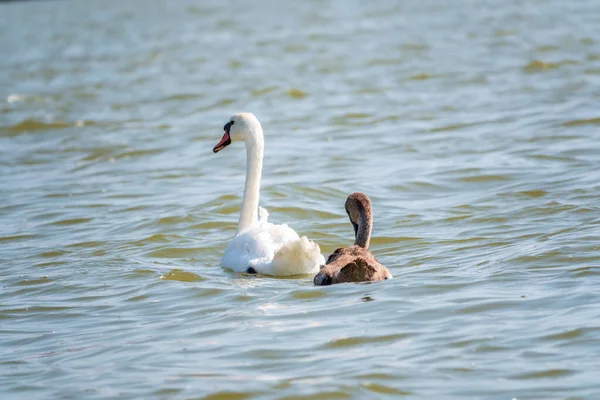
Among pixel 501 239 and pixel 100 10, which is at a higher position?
pixel 100 10

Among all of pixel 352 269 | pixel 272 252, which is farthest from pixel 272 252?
pixel 352 269

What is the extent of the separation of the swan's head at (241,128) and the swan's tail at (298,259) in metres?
1.90

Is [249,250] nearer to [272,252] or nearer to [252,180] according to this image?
[272,252]

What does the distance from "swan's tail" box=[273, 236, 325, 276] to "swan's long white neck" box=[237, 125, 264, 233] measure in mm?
1287

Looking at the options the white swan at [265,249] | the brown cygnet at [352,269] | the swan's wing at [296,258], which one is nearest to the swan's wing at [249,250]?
the white swan at [265,249]

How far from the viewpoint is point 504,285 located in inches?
303

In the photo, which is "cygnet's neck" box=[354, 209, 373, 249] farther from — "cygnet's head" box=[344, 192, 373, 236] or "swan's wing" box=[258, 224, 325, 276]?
"swan's wing" box=[258, 224, 325, 276]

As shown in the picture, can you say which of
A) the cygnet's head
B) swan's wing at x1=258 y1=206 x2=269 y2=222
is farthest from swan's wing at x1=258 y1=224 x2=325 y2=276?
swan's wing at x1=258 y1=206 x2=269 y2=222

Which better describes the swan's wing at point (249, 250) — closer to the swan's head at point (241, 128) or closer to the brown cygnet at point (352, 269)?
the brown cygnet at point (352, 269)

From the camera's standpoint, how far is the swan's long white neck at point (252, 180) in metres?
9.66

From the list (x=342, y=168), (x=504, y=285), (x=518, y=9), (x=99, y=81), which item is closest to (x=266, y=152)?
(x=342, y=168)

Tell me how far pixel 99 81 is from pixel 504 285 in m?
18.1

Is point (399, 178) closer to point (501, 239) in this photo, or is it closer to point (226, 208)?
point (226, 208)

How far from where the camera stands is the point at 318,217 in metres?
11.3
